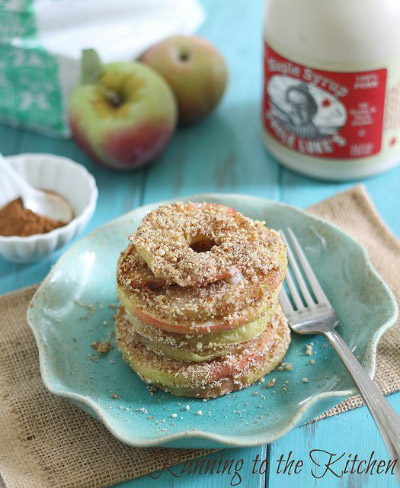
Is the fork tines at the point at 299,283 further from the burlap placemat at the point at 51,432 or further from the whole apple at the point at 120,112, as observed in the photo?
the whole apple at the point at 120,112

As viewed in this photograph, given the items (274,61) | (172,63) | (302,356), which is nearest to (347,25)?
(274,61)

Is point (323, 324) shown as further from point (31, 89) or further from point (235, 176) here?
point (31, 89)

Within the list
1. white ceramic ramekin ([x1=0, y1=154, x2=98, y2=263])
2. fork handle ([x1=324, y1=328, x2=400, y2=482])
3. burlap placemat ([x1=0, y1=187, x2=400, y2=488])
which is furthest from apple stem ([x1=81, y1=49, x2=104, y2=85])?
fork handle ([x1=324, y1=328, x2=400, y2=482])

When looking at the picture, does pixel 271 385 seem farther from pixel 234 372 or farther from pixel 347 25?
pixel 347 25

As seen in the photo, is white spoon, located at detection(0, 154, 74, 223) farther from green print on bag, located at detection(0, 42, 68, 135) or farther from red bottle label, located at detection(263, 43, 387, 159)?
red bottle label, located at detection(263, 43, 387, 159)

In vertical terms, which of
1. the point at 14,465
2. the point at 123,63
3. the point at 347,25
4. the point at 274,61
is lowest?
the point at 14,465

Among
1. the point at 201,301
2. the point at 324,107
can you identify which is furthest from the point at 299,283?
the point at 324,107
